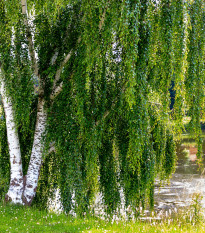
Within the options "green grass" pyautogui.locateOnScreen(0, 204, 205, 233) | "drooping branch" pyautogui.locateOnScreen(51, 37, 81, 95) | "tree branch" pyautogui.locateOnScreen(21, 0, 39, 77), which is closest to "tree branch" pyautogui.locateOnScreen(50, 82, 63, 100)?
"drooping branch" pyautogui.locateOnScreen(51, 37, 81, 95)

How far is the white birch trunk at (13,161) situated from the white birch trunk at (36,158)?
0.58 ft

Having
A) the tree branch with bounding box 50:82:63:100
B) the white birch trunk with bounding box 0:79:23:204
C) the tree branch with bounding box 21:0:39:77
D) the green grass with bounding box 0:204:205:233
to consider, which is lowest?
the green grass with bounding box 0:204:205:233

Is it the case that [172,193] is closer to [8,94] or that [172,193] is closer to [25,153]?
[25,153]

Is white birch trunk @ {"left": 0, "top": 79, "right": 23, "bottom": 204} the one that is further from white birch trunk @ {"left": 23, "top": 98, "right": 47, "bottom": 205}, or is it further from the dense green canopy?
the dense green canopy

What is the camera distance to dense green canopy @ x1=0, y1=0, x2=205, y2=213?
452cm

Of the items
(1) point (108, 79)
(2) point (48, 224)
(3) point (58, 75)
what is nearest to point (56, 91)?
(3) point (58, 75)

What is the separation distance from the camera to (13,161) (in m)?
6.65

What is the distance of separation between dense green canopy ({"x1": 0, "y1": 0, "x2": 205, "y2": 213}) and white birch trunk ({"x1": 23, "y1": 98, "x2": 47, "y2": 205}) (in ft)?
1.08

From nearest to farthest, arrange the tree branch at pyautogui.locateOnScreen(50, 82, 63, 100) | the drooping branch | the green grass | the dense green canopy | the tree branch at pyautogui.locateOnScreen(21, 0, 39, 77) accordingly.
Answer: the dense green canopy < the green grass < the drooping branch < the tree branch at pyautogui.locateOnScreen(21, 0, 39, 77) < the tree branch at pyautogui.locateOnScreen(50, 82, 63, 100)

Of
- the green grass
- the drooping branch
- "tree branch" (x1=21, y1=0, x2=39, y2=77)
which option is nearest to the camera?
the green grass

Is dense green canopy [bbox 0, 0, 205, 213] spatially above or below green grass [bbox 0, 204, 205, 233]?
above

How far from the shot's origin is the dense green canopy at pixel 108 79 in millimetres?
4516

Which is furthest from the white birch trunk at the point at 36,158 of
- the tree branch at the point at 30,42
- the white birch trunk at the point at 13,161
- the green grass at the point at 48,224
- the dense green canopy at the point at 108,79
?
the tree branch at the point at 30,42

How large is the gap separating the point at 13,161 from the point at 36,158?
0.58 meters
